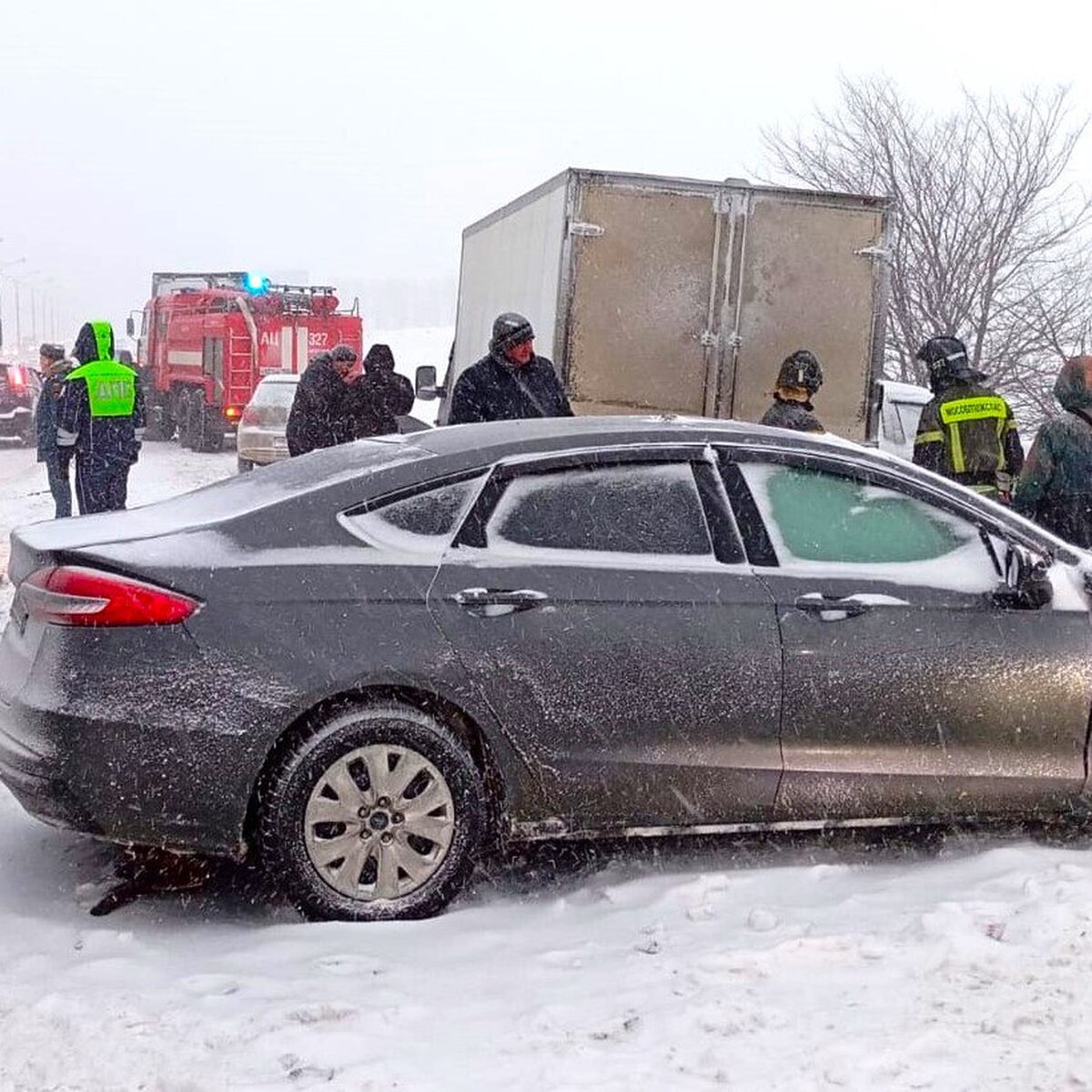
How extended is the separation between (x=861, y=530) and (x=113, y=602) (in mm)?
2200

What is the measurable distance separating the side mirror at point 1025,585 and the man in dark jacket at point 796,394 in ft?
7.43

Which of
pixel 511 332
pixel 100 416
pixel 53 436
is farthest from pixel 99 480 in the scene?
pixel 511 332

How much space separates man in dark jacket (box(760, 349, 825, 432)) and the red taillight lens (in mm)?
Result: 3527

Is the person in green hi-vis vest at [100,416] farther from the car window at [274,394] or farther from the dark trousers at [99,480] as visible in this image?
the car window at [274,394]

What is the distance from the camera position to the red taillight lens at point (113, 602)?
4137 millimetres

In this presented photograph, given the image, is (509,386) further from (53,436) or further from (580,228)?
(53,436)

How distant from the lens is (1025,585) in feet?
15.4

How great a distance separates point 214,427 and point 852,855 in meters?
21.3

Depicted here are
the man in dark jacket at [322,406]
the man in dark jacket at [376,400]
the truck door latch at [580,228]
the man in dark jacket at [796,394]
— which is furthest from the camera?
the man in dark jacket at [376,400]

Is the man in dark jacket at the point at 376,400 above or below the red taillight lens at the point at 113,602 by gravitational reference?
above

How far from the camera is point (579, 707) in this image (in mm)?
4398

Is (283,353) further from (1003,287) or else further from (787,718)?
(787,718)

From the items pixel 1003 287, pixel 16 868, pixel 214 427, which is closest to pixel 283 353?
pixel 214 427

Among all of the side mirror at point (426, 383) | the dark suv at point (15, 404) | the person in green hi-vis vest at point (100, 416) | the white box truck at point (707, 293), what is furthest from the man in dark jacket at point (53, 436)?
the dark suv at point (15, 404)
